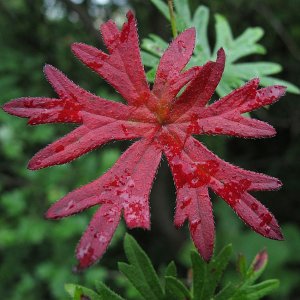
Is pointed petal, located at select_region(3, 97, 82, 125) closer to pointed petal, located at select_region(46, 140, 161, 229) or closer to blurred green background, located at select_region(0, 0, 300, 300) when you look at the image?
pointed petal, located at select_region(46, 140, 161, 229)

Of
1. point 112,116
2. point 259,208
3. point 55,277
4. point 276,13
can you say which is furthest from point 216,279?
point 276,13

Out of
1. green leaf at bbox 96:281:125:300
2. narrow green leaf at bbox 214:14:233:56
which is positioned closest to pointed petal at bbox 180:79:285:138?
green leaf at bbox 96:281:125:300

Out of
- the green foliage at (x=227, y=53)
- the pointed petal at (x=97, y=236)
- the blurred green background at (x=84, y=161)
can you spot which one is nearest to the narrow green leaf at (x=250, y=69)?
the green foliage at (x=227, y=53)

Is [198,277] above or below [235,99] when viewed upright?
below

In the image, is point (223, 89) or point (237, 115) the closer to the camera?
point (237, 115)

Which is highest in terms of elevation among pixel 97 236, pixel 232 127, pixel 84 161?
pixel 232 127

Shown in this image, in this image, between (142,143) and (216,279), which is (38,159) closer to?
(142,143)

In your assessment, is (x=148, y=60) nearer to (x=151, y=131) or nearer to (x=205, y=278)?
(x=151, y=131)

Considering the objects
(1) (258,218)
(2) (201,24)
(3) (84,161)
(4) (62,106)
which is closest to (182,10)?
(2) (201,24)
